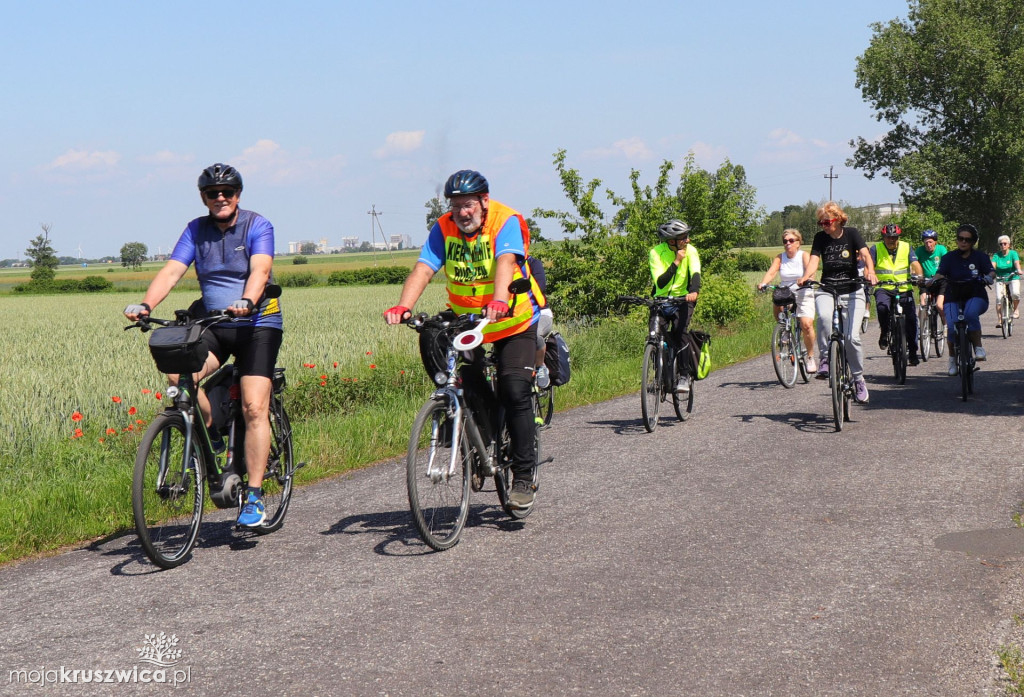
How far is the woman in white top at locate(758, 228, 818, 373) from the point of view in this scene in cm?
1283

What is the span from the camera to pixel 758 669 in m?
3.92

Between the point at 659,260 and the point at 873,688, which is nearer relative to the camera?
the point at 873,688

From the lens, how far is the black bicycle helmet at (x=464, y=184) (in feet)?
18.6

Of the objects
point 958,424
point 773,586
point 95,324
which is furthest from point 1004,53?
point 773,586

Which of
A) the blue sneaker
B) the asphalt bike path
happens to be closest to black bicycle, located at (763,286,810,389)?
the asphalt bike path

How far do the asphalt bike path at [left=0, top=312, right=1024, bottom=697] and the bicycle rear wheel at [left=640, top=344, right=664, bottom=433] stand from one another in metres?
1.58

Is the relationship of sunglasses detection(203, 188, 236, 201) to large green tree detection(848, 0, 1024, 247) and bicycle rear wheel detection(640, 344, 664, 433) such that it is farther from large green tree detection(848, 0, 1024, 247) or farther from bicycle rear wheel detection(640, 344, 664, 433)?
large green tree detection(848, 0, 1024, 247)

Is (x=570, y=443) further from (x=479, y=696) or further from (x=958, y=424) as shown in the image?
(x=479, y=696)

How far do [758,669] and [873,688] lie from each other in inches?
16.5

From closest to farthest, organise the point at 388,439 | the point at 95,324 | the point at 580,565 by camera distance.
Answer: the point at 580,565
the point at 388,439
the point at 95,324

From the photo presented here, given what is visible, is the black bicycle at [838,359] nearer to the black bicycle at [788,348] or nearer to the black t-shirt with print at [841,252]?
the black t-shirt with print at [841,252]

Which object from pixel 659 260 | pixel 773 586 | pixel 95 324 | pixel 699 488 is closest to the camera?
pixel 773 586

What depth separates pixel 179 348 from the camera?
5.35 m

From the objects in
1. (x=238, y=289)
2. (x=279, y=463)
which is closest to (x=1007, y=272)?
(x=279, y=463)
